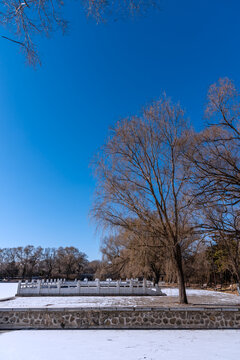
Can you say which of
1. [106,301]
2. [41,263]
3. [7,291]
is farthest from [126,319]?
[41,263]

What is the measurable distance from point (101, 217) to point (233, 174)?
5744mm

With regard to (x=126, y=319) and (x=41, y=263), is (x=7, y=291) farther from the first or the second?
(x=41, y=263)

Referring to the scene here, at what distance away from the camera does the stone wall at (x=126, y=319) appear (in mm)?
7312

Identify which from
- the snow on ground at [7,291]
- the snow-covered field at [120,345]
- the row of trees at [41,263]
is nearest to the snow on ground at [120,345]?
the snow-covered field at [120,345]

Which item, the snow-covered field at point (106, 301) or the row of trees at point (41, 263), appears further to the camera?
the row of trees at point (41, 263)

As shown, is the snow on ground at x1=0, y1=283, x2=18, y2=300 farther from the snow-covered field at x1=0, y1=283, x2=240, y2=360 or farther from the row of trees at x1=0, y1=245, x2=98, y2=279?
the row of trees at x1=0, y1=245, x2=98, y2=279

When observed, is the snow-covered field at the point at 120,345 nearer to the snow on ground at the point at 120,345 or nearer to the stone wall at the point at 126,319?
the snow on ground at the point at 120,345

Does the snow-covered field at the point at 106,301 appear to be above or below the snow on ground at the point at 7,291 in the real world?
above

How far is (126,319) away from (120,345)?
188 cm

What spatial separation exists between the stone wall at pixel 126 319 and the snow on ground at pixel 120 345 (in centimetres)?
31

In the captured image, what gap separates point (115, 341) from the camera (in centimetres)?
591

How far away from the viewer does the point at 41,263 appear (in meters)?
67.6

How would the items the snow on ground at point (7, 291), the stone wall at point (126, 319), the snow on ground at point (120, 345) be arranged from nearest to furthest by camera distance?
1. the snow on ground at point (120, 345)
2. the stone wall at point (126, 319)
3. the snow on ground at point (7, 291)

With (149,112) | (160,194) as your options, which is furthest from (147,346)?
(149,112)
